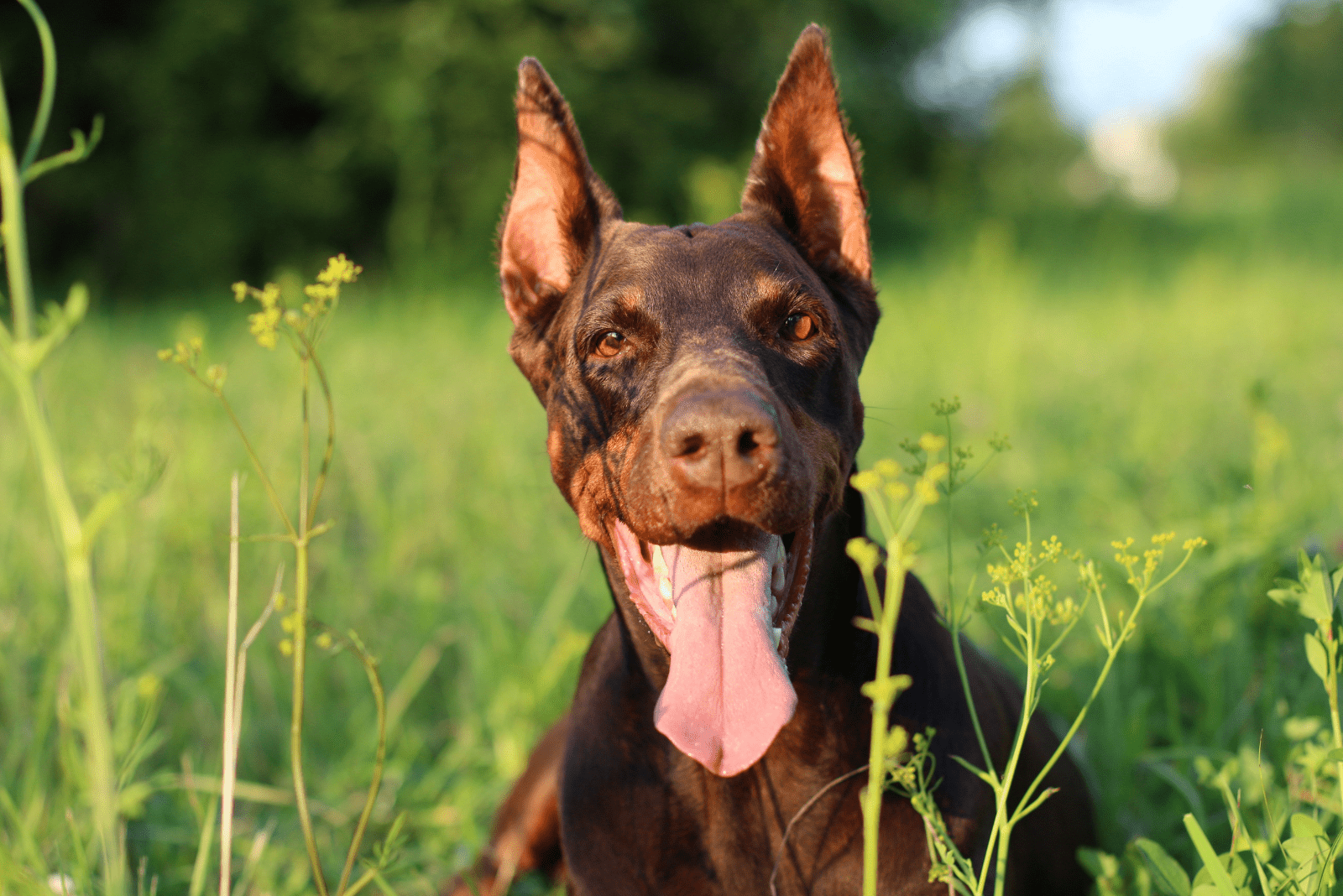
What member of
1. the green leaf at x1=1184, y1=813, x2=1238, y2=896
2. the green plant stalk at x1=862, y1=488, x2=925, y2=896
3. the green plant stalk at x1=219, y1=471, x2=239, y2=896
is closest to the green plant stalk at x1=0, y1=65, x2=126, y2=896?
the green plant stalk at x1=219, y1=471, x2=239, y2=896

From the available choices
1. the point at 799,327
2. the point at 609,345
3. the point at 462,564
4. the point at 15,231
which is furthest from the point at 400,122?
the point at 15,231

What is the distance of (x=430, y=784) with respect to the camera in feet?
9.91

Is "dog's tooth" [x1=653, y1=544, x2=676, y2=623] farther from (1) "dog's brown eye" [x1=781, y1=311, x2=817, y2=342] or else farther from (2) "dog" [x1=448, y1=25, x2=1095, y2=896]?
(1) "dog's brown eye" [x1=781, y1=311, x2=817, y2=342]

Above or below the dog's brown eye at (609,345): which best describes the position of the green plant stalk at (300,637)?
below

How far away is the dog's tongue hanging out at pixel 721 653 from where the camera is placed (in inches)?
69.7

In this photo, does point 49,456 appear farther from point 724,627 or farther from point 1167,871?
point 1167,871

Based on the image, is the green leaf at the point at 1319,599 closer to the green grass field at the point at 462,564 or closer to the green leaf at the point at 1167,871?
the green leaf at the point at 1167,871

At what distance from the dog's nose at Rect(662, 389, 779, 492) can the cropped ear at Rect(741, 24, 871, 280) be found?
33.8 inches

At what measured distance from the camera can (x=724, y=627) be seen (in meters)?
1.87

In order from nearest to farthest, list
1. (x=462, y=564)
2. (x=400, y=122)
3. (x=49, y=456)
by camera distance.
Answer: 1. (x=49, y=456)
2. (x=462, y=564)
3. (x=400, y=122)

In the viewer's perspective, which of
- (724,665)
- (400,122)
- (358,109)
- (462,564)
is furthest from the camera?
(358,109)

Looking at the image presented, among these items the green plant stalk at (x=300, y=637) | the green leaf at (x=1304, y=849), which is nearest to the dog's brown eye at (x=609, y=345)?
the green plant stalk at (x=300, y=637)

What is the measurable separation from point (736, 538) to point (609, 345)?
1.81 ft

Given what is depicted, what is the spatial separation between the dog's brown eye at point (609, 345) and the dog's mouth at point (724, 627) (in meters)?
0.38
